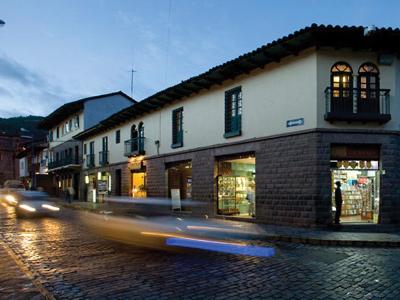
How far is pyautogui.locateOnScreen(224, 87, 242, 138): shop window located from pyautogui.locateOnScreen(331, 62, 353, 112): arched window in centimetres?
422

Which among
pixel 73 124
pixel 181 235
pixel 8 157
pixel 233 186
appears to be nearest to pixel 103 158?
pixel 73 124

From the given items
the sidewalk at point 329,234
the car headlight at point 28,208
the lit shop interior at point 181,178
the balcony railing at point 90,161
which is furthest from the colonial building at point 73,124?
the sidewalk at point 329,234

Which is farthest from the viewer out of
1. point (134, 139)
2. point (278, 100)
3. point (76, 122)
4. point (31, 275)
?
point (76, 122)

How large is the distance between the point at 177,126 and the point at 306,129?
909cm

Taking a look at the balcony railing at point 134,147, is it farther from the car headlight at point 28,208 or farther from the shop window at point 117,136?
the car headlight at point 28,208

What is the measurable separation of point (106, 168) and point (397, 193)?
863 inches

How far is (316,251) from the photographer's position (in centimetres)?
1041

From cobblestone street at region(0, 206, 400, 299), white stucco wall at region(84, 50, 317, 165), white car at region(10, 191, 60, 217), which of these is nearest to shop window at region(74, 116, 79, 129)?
white stucco wall at region(84, 50, 317, 165)

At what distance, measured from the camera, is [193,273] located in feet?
24.8

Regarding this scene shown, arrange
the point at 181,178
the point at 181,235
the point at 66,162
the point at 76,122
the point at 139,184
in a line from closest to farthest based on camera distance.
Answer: the point at 181,235
the point at 181,178
the point at 139,184
the point at 76,122
the point at 66,162

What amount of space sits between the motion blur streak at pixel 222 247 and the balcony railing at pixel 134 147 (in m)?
13.8

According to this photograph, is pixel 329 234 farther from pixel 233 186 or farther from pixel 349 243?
pixel 233 186

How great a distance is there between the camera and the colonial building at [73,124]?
37.0 m

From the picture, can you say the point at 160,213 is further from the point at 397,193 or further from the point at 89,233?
the point at 397,193
